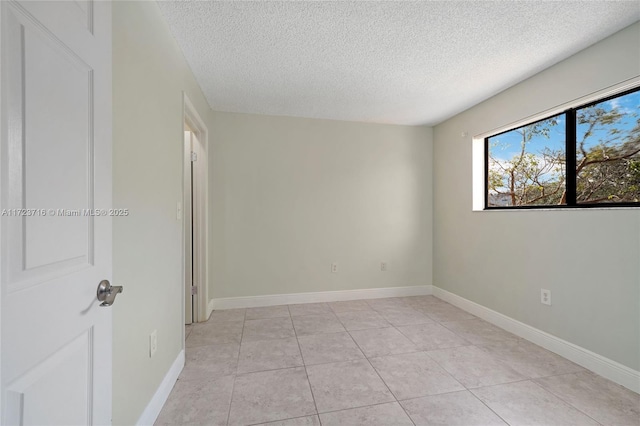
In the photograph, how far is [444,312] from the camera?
302 centimetres

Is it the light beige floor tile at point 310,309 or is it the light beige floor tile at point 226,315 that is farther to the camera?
the light beige floor tile at point 310,309

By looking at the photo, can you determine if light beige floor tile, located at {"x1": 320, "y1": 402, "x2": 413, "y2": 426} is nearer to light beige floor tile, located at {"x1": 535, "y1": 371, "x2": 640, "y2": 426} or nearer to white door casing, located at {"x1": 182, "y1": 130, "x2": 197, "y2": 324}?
light beige floor tile, located at {"x1": 535, "y1": 371, "x2": 640, "y2": 426}

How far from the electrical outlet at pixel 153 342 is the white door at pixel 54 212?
0.61m

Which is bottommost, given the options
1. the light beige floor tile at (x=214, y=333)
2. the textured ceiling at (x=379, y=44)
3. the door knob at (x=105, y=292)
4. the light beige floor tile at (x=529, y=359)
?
the light beige floor tile at (x=529, y=359)

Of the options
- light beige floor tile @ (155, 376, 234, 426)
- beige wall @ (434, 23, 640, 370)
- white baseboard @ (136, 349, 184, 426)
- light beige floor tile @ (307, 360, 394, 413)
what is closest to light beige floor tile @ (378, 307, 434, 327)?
beige wall @ (434, 23, 640, 370)

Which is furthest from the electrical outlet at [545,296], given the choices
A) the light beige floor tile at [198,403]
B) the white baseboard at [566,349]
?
the light beige floor tile at [198,403]

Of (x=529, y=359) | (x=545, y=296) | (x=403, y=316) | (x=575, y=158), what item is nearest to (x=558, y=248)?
(x=545, y=296)

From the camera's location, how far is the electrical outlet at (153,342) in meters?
1.43

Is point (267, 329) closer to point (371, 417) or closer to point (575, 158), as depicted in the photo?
point (371, 417)

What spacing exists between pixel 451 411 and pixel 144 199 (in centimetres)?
214

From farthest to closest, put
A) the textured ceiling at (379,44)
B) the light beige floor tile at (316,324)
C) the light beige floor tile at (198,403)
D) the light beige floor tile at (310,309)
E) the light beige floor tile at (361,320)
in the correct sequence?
the light beige floor tile at (310,309) → the light beige floor tile at (361,320) → the light beige floor tile at (316,324) → the textured ceiling at (379,44) → the light beige floor tile at (198,403)

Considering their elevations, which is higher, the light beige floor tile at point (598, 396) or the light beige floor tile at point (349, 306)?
the light beige floor tile at point (598, 396)

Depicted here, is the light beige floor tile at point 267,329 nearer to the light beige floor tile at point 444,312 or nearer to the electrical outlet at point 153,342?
the electrical outlet at point 153,342

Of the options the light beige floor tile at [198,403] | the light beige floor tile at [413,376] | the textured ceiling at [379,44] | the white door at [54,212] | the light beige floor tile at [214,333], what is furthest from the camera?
the light beige floor tile at [214,333]
